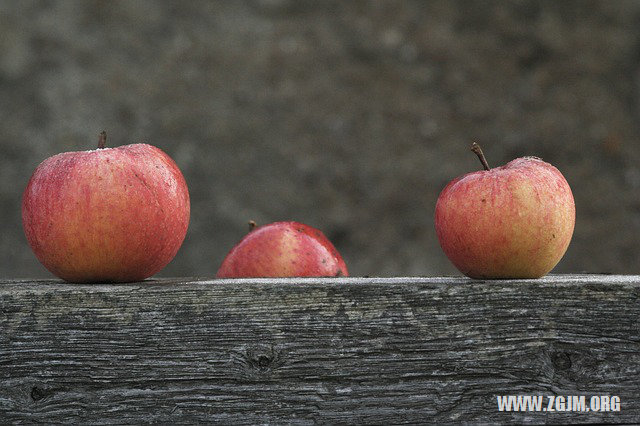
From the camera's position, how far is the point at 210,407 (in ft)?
3.33

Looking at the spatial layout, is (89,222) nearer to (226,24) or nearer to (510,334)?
(510,334)

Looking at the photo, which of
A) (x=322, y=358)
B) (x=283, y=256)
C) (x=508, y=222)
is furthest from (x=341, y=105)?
(x=322, y=358)

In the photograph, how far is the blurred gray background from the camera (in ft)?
10.4

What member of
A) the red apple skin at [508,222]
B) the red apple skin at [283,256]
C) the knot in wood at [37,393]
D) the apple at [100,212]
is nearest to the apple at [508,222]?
the red apple skin at [508,222]

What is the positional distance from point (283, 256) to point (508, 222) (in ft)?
1.29

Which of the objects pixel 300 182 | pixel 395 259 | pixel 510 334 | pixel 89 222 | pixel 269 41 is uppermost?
pixel 269 41

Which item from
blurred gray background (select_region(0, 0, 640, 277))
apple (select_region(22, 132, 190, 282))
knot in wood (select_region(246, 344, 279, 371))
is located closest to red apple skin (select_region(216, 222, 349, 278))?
apple (select_region(22, 132, 190, 282))

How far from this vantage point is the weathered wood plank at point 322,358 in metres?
1.01

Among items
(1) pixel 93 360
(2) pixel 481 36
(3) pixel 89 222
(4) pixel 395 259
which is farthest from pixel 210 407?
(2) pixel 481 36

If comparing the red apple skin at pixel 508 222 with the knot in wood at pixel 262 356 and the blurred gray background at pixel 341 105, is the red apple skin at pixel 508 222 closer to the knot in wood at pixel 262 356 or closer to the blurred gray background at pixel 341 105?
the knot in wood at pixel 262 356

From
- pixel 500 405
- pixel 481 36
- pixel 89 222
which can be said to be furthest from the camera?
pixel 481 36

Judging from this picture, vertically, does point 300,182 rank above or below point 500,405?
above

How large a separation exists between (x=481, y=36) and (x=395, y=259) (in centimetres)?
89

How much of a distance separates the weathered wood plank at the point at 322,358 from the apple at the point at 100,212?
14 cm
